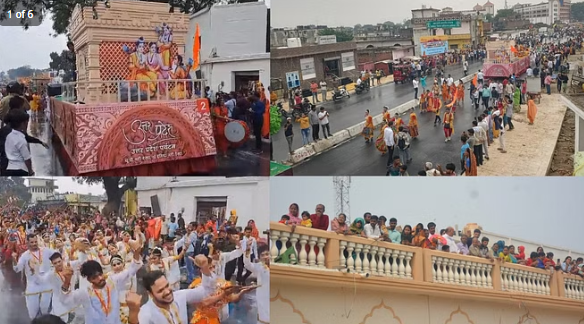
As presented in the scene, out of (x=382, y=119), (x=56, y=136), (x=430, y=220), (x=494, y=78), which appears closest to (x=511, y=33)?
(x=494, y=78)

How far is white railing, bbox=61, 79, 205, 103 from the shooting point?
472 cm

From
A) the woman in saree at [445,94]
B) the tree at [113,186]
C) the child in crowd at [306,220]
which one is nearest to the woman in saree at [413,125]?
the woman in saree at [445,94]

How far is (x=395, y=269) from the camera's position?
15.9ft

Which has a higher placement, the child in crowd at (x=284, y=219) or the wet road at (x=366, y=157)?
the wet road at (x=366, y=157)

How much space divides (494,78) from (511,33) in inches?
16.3

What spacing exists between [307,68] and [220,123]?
0.85 meters

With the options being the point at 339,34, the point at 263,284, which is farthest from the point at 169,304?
the point at 339,34

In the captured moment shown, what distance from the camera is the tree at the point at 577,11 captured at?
5032 mm

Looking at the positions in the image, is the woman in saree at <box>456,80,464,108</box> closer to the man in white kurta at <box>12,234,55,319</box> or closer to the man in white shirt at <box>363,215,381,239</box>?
the man in white shirt at <box>363,215,381,239</box>

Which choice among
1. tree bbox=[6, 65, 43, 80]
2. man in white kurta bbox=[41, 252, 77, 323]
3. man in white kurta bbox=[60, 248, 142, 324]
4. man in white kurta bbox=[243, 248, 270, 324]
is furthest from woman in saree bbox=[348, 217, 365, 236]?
tree bbox=[6, 65, 43, 80]

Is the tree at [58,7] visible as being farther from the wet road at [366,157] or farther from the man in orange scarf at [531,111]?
the man in orange scarf at [531,111]

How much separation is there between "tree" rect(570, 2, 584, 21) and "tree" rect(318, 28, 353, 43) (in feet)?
6.02

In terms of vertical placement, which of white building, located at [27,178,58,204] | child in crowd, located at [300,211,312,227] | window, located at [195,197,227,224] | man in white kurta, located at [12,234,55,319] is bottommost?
man in white kurta, located at [12,234,55,319]

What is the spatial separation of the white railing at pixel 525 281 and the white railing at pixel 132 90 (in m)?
2.95
